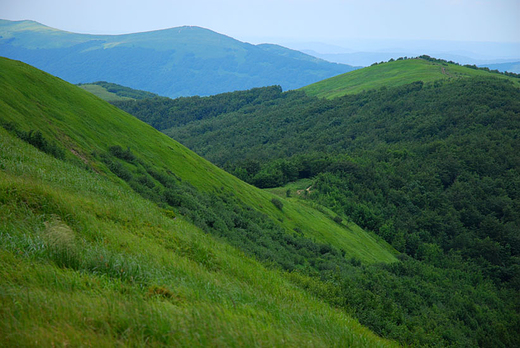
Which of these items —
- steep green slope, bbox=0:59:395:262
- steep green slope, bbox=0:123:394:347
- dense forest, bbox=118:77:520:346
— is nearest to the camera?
steep green slope, bbox=0:123:394:347

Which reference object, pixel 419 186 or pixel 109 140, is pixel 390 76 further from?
pixel 109 140

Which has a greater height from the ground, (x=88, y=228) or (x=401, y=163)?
(x=88, y=228)

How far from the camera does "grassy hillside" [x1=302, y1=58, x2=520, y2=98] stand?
12162 centimetres

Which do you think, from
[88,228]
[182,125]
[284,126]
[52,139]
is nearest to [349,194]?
[52,139]

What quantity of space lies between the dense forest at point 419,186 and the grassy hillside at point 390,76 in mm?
10746

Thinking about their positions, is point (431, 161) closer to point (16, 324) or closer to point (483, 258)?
point (483, 258)

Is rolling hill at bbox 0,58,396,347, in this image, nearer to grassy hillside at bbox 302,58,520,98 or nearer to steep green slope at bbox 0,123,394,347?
steep green slope at bbox 0,123,394,347

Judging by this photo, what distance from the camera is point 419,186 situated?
2512 inches

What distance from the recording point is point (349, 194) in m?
57.4

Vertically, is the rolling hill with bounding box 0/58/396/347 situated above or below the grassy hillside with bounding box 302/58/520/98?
below

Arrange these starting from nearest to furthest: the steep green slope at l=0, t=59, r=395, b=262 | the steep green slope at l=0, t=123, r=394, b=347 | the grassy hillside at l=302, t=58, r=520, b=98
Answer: the steep green slope at l=0, t=123, r=394, b=347 → the steep green slope at l=0, t=59, r=395, b=262 → the grassy hillside at l=302, t=58, r=520, b=98

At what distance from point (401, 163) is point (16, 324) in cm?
7630

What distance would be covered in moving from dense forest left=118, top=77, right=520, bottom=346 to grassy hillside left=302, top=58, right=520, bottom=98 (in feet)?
35.3

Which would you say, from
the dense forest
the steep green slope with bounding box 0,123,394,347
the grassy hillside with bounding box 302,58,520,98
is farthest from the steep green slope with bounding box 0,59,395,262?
the grassy hillside with bounding box 302,58,520,98
